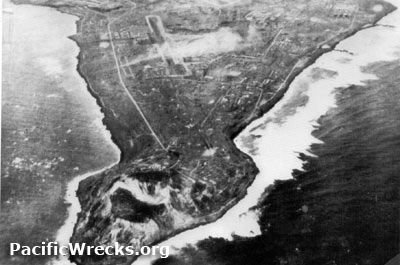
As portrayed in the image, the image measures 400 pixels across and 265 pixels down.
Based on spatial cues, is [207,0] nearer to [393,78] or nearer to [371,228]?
[393,78]

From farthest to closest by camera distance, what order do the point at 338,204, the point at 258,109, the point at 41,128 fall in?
1. the point at 258,109
2. the point at 41,128
3. the point at 338,204

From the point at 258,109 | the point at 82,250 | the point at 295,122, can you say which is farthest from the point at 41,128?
the point at 295,122

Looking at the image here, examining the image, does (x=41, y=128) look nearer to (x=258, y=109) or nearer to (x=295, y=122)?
(x=258, y=109)

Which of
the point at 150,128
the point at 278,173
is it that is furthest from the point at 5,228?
the point at 278,173

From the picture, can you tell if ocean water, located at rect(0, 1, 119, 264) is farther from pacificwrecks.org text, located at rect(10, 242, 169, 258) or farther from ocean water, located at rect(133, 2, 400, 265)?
ocean water, located at rect(133, 2, 400, 265)

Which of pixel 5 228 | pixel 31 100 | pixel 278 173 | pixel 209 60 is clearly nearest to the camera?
pixel 5 228
